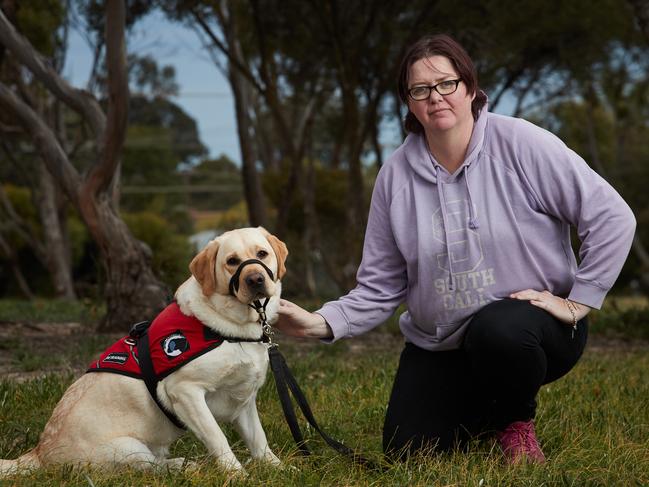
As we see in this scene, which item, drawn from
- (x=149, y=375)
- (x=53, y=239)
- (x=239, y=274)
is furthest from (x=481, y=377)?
(x=53, y=239)

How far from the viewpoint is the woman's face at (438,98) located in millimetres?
3895

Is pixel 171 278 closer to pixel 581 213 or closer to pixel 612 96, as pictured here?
pixel 581 213

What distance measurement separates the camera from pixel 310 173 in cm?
1816

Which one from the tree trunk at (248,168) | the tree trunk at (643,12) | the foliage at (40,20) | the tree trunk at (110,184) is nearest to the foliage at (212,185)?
the tree trunk at (248,168)

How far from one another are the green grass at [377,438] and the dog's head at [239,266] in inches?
27.9

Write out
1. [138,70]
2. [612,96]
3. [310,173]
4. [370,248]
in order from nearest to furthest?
[370,248], [310,173], [138,70], [612,96]

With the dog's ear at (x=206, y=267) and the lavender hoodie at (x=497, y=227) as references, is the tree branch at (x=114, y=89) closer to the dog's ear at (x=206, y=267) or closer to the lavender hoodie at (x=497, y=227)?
the lavender hoodie at (x=497, y=227)

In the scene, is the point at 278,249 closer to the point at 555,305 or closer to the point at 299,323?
the point at 299,323

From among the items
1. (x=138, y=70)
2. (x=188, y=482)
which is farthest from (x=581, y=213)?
(x=138, y=70)

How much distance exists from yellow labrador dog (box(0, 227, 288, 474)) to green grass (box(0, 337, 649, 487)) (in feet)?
0.38

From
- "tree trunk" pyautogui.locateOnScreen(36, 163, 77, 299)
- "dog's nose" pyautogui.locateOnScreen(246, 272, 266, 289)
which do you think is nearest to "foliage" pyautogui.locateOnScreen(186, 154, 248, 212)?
"tree trunk" pyautogui.locateOnScreen(36, 163, 77, 299)

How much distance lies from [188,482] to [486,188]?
1848 mm

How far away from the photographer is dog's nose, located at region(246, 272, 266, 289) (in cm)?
341

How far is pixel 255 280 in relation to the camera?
11.2 feet
